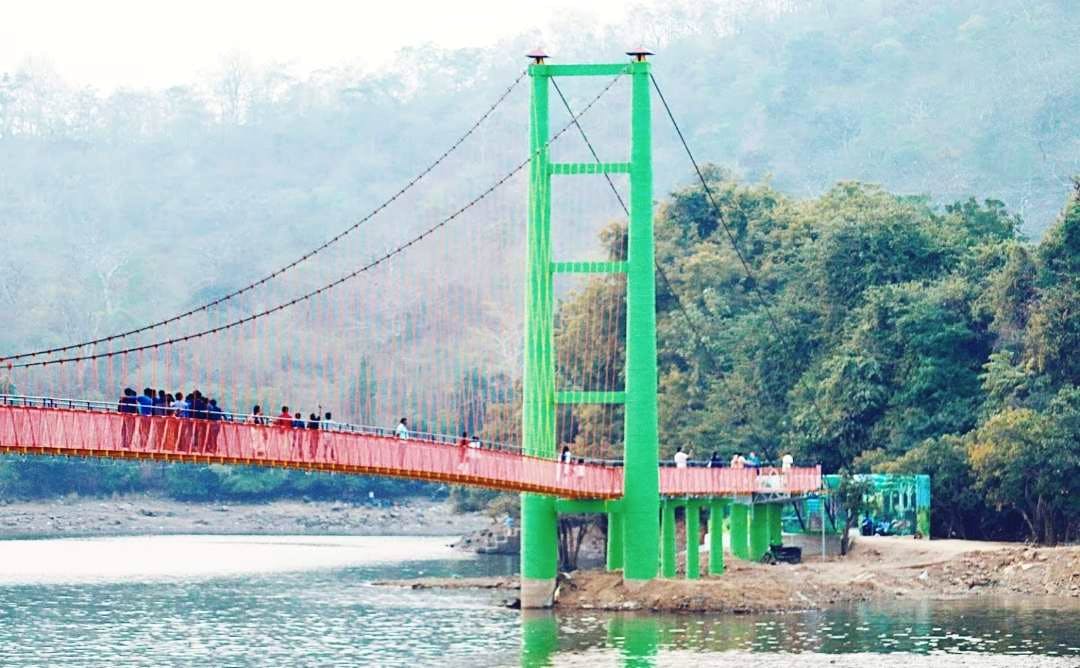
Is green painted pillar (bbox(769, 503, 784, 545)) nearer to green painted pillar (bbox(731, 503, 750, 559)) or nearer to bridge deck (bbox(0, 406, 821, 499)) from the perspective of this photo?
green painted pillar (bbox(731, 503, 750, 559))

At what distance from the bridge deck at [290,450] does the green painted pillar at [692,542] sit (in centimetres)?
323

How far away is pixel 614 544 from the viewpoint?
2623 inches

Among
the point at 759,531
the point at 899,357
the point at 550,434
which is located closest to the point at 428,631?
the point at 550,434

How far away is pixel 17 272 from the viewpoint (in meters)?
193

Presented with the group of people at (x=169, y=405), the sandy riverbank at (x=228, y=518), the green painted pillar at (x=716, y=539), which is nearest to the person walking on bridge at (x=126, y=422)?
the group of people at (x=169, y=405)

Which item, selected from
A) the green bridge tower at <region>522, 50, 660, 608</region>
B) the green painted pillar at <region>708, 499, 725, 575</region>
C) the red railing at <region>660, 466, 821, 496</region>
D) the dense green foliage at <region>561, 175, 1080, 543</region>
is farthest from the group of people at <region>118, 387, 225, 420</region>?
the dense green foliage at <region>561, 175, 1080, 543</region>

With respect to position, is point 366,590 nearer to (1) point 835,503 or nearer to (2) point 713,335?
(1) point 835,503

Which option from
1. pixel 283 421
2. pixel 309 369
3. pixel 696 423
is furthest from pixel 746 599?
pixel 309 369

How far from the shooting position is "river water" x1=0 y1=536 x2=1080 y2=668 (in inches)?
2003

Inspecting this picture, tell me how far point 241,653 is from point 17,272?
14424cm

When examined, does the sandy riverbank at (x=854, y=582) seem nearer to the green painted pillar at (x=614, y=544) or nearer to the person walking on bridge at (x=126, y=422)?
the green painted pillar at (x=614, y=544)

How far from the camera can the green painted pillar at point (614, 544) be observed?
215ft

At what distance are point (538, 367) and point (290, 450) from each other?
1456cm

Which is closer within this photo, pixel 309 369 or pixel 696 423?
pixel 696 423
